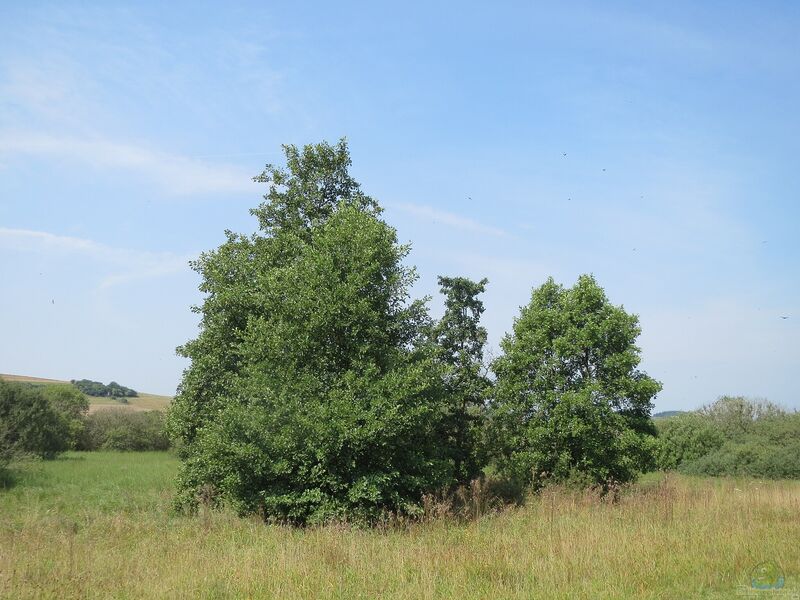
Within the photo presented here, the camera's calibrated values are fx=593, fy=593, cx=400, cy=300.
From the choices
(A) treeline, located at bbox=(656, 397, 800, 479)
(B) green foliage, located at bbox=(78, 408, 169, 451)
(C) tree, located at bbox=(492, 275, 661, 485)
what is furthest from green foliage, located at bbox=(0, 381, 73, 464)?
(A) treeline, located at bbox=(656, 397, 800, 479)

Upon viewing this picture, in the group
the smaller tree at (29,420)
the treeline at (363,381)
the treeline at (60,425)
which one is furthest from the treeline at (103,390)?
the treeline at (363,381)

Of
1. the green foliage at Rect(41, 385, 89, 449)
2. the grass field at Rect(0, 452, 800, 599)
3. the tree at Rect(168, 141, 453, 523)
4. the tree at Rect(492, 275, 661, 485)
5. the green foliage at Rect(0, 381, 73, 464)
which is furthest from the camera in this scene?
the green foliage at Rect(41, 385, 89, 449)

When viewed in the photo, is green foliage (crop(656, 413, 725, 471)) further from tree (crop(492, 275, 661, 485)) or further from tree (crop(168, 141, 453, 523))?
tree (crop(168, 141, 453, 523))

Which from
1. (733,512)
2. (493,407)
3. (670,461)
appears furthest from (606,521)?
(670,461)

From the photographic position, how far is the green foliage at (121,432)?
2618 inches

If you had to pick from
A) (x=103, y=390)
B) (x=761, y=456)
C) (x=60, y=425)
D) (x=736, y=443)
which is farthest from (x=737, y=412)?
(x=103, y=390)

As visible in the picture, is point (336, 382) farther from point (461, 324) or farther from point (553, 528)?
point (461, 324)

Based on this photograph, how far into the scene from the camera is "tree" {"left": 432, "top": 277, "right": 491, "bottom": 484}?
90.5 ft

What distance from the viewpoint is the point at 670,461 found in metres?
45.1

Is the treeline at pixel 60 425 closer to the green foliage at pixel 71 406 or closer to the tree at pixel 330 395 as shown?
the green foliage at pixel 71 406

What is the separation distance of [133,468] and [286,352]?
1262 inches

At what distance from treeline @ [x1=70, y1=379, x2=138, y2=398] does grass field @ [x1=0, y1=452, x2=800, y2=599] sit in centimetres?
10910

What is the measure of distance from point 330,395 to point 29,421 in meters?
41.1

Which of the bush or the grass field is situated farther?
the bush
